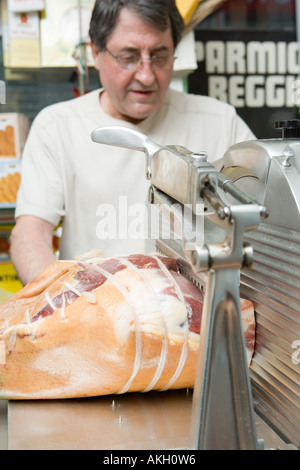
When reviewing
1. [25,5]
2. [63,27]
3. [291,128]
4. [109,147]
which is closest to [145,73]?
[109,147]

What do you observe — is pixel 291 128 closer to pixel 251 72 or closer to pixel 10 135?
pixel 10 135

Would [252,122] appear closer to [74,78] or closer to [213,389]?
[74,78]

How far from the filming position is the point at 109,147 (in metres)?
1.91

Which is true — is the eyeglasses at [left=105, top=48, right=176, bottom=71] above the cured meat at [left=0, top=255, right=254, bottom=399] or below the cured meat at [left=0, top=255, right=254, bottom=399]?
above

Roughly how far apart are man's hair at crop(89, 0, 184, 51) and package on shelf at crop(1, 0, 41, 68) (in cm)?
59

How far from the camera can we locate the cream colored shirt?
1.90 metres

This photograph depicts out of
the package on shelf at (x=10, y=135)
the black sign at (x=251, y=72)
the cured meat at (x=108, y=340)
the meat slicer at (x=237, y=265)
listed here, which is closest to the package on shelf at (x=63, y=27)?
the package on shelf at (x=10, y=135)

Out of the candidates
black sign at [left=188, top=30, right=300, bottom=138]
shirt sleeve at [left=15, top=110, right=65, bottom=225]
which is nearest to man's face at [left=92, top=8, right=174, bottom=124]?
shirt sleeve at [left=15, top=110, right=65, bottom=225]

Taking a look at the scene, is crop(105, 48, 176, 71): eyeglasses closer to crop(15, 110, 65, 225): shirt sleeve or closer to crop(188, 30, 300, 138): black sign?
crop(15, 110, 65, 225): shirt sleeve

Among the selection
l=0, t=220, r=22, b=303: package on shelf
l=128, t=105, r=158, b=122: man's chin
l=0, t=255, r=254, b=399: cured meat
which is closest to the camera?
l=0, t=255, r=254, b=399: cured meat

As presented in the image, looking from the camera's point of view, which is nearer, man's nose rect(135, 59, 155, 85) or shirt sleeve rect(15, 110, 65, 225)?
man's nose rect(135, 59, 155, 85)

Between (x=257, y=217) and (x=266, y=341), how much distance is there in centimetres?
29

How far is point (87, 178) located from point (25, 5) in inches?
37.0
